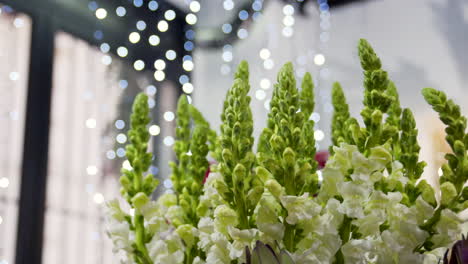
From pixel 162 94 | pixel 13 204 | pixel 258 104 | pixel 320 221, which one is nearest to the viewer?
pixel 320 221

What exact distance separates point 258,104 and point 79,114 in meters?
0.92

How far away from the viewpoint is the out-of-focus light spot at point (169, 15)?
3.54 metres

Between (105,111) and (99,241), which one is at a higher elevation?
(105,111)

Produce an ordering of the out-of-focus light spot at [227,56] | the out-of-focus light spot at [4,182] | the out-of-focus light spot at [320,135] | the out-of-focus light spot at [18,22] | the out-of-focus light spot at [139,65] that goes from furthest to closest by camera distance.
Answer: the out-of-focus light spot at [227,56] → the out-of-focus light spot at [139,65] → the out-of-focus light spot at [320,135] → the out-of-focus light spot at [18,22] → the out-of-focus light spot at [4,182]

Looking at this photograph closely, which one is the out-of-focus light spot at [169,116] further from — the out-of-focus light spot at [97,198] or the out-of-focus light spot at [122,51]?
the out-of-focus light spot at [97,198]

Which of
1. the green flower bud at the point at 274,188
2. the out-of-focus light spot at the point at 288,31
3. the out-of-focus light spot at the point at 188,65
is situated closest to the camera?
the green flower bud at the point at 274,188

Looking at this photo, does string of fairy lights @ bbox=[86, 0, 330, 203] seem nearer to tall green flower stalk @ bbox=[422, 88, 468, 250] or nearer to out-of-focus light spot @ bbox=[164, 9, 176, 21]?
out-of-focus light spot @ bbox=[164, 9, 176, 21]

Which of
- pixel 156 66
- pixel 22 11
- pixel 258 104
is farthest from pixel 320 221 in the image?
pixel 156 66

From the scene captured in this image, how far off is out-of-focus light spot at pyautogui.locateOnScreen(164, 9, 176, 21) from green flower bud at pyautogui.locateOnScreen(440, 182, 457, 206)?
329cm

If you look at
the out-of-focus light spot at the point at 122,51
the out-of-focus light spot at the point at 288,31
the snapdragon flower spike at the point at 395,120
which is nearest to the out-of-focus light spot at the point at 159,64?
the out-of-focus light spot at the point at 122,51

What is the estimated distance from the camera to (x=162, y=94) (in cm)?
354

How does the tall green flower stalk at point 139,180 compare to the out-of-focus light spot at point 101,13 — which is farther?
the out-of-focus light spot at point 101,13

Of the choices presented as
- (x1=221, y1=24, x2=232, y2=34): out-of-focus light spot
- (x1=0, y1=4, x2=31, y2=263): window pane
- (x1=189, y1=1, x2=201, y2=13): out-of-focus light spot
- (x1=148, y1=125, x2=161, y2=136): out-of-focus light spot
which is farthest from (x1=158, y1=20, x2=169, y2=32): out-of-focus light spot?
(x1=0, y1=4, x2=31, y2=263): window pane

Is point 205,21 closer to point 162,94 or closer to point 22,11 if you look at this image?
point 162,94
